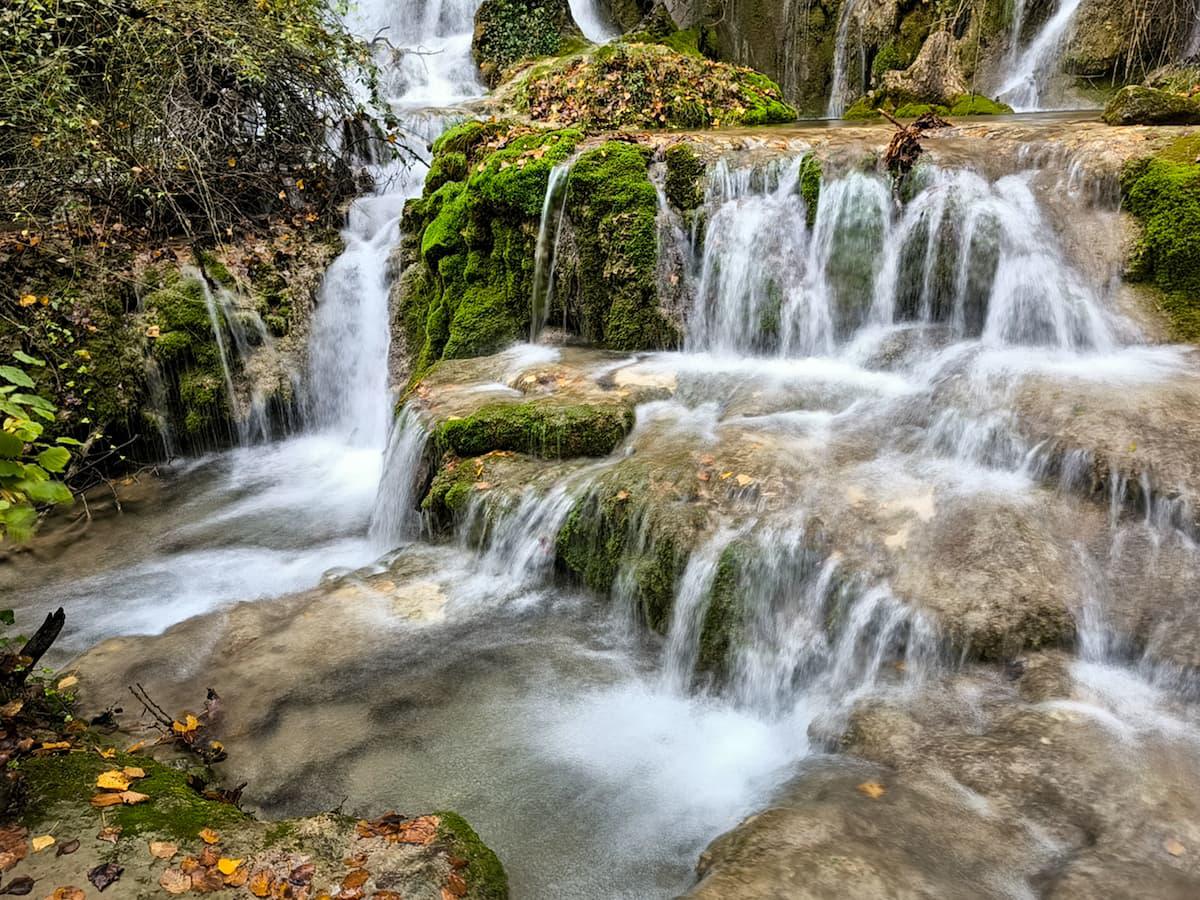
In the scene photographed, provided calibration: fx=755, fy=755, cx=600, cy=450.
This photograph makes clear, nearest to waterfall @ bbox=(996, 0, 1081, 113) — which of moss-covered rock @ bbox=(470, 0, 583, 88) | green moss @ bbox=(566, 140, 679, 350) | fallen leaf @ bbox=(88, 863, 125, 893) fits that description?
green moss @ bbox=(566, 140, 679, 350)

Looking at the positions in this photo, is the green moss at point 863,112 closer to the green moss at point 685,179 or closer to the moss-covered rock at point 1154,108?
the moss-covered rock at point 1154,108

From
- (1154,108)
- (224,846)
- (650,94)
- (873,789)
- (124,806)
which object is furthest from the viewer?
(650,94)

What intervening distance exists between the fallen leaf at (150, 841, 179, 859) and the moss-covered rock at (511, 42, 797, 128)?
33.4ft

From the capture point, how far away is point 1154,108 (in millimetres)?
7086

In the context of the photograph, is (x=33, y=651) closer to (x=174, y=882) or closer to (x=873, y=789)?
(x=174, y=882)

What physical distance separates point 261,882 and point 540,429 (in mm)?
3876

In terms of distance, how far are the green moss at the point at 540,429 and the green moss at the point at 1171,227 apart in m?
4.28

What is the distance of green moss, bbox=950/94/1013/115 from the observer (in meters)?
10.8

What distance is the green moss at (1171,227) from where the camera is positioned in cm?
580

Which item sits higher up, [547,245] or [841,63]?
[841,63]

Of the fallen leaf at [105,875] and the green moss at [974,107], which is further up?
the green moss at [974,107]

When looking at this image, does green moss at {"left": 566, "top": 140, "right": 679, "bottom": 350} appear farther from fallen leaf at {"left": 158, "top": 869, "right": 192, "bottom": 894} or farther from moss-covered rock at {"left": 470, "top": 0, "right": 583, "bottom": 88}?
moss-covered rock at {"left": 470, "top": 0, "right": 583, "bottom": 88}

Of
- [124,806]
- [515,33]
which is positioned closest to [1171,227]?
[124,806]

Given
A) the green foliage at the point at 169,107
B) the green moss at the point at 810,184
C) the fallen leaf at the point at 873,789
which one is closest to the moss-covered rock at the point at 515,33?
the green foliage at the point at 169,107
